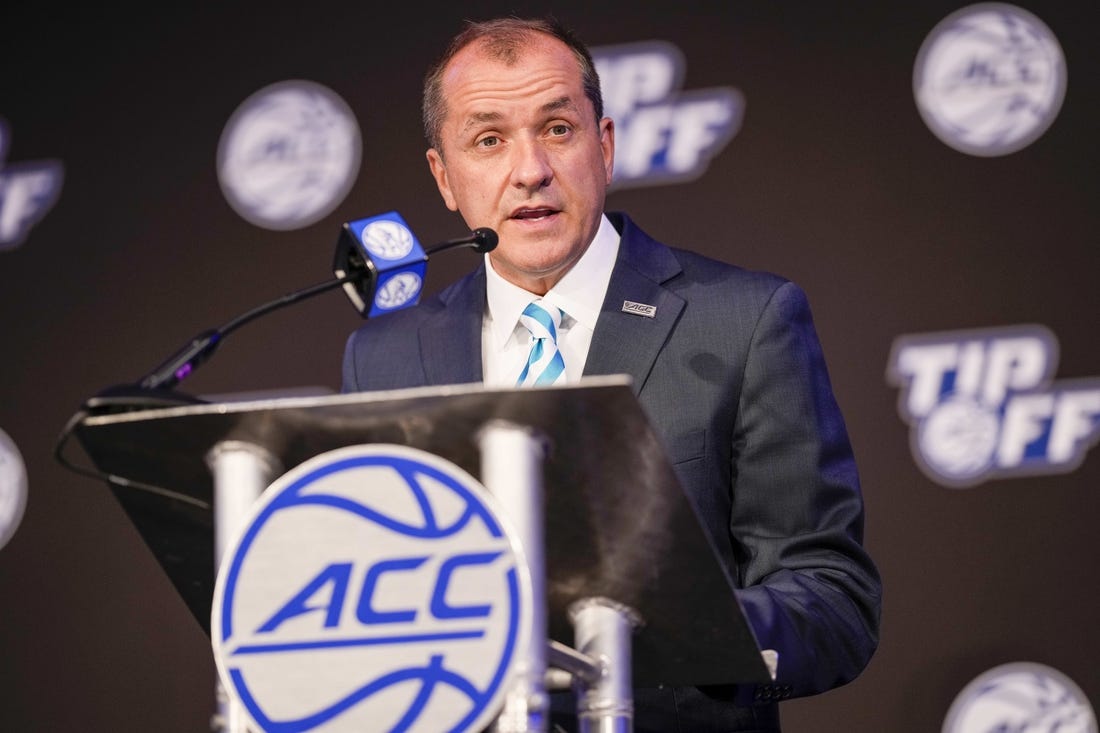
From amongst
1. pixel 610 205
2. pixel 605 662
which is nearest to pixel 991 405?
pixel 610 205

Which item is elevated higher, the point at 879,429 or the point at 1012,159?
the point at 1012,159

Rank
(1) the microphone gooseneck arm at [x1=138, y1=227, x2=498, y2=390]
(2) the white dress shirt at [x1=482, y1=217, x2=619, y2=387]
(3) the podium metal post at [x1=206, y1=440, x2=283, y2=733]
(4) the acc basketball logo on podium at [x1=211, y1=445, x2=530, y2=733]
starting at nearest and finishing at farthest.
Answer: (4) the acc basketball logo on podium at [x1=211, y1=445, x2=530, y2=733], (3) the podium metal post at [x1=206, y1=440, x2=283, y2=733], (1) the microphone gooseneck arm at [x1=138, y1=227, x2=498, y2=390], (2) the white dress shirt at [x1=482, y1=217, x2=619, y2=387]

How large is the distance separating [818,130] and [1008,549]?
1026 mm

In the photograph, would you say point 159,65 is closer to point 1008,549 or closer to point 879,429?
point 879,429

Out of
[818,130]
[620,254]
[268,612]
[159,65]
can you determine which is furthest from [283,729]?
[159,65]

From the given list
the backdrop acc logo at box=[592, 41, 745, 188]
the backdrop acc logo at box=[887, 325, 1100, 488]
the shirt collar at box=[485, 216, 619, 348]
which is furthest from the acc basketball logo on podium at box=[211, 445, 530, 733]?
the backdrop acc logo at box=[592, 41, 745, 188]

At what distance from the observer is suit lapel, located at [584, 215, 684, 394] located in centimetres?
205

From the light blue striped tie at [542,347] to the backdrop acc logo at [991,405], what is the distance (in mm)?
1217

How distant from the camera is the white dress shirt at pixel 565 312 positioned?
7.08 ft

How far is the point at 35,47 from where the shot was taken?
154 inches

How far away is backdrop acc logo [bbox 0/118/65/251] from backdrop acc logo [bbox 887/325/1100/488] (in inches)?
89.2

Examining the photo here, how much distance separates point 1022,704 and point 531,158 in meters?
1.65

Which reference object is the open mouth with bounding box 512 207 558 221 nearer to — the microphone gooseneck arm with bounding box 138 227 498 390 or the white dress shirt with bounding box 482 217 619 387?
the white dress shirt with bounding box 482 217 619 387

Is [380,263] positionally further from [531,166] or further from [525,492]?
[531,166]
